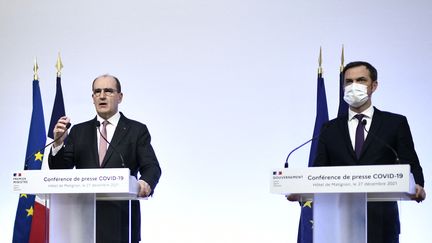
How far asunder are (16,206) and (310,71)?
253 centimetres

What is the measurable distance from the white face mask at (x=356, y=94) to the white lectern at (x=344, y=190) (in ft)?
2.12

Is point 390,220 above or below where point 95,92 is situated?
below

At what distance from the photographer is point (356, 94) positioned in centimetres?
356

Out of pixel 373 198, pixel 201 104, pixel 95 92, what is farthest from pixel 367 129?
pixel 201 104

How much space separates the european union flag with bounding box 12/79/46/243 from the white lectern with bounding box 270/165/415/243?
252 cm

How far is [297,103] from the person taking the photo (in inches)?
209

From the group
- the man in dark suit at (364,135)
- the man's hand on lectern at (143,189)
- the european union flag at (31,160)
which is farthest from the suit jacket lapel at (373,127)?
the european union flag at (31,160)

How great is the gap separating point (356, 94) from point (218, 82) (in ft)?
6.58

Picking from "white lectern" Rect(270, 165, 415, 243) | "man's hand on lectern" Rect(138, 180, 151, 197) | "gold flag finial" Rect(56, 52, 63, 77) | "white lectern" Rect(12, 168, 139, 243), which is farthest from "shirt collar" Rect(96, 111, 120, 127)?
"gold flag finial" Rect(56, 52, 63, 77)

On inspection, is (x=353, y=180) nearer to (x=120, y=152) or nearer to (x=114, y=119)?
(x=120, y=152)

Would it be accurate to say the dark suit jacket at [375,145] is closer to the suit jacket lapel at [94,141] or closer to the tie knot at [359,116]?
the tie knot at [359,116]

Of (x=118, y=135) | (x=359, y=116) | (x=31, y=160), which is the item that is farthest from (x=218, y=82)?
(x=359, y=116)

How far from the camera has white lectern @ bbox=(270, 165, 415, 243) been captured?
2.88 meters

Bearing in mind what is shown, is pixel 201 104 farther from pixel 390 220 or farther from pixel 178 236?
pixel 390 220
